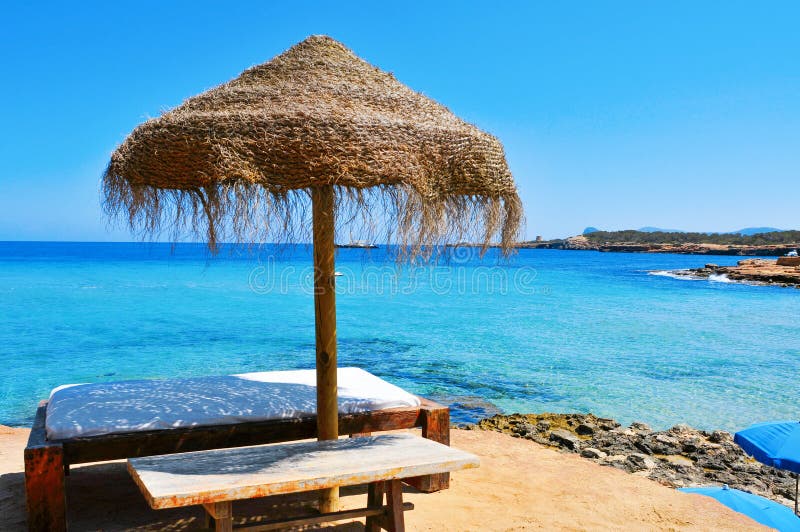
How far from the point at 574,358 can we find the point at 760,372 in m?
3.73

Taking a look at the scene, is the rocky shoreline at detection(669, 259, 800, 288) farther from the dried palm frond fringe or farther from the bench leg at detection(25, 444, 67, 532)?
the bench leg at detection(25, 444, 67, 532)

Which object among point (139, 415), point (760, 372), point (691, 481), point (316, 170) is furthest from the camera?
point (760, 372)

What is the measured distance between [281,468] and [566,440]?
184 inches

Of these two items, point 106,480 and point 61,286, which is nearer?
point 106,480

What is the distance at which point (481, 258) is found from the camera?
3646mm

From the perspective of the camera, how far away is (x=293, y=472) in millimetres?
2883

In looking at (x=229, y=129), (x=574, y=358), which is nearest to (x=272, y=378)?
(x=229, y=129)

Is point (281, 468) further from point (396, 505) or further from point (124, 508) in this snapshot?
point (124, 508)

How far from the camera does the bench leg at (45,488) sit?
Answer: 10.7 feet

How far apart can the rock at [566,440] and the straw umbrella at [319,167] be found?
12.2 ft

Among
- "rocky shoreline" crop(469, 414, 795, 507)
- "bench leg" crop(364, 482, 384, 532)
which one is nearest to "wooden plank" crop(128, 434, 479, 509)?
"bench leg" crop(364, 482, 384, 532)

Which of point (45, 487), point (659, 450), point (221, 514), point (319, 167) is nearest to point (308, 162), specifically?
point (319, 167)

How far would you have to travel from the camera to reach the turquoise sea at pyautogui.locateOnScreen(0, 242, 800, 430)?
32.5 ft

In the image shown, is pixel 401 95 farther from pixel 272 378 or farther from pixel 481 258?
pixel 272 378
